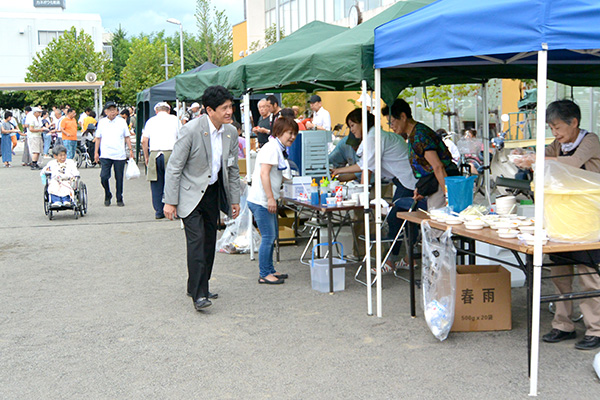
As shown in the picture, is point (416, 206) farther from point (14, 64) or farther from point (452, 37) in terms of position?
point (14, 64)

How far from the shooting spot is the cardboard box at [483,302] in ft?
17.4

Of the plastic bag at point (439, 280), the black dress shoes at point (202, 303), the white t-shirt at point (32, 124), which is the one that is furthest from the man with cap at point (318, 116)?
the white t-shirt at point (32, 124)

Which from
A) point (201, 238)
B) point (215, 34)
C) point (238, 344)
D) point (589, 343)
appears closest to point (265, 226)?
point (201, 238)

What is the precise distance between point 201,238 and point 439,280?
2.13 metres

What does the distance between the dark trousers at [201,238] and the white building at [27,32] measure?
6785 cm

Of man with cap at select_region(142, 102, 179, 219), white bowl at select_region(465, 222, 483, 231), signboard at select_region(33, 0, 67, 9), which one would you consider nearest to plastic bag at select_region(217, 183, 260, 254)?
man with cap at select_region(142, 102, 179, 219)

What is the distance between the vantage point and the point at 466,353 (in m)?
4.90

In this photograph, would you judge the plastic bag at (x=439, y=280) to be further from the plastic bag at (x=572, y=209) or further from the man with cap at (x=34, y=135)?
the man with cap at (x=34, y=135)

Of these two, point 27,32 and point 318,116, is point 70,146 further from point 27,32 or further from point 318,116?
point 27,32

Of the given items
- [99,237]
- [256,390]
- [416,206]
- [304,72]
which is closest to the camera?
[256,390]

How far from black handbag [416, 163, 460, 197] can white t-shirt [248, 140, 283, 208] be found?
1.42 metres

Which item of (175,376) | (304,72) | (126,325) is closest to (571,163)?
(304,72)

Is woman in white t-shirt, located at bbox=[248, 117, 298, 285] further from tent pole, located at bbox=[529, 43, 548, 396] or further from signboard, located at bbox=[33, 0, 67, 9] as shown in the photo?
signboard, located at bbox=[33, 0, 67, 9]

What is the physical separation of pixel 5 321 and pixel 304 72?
11.5 feet
